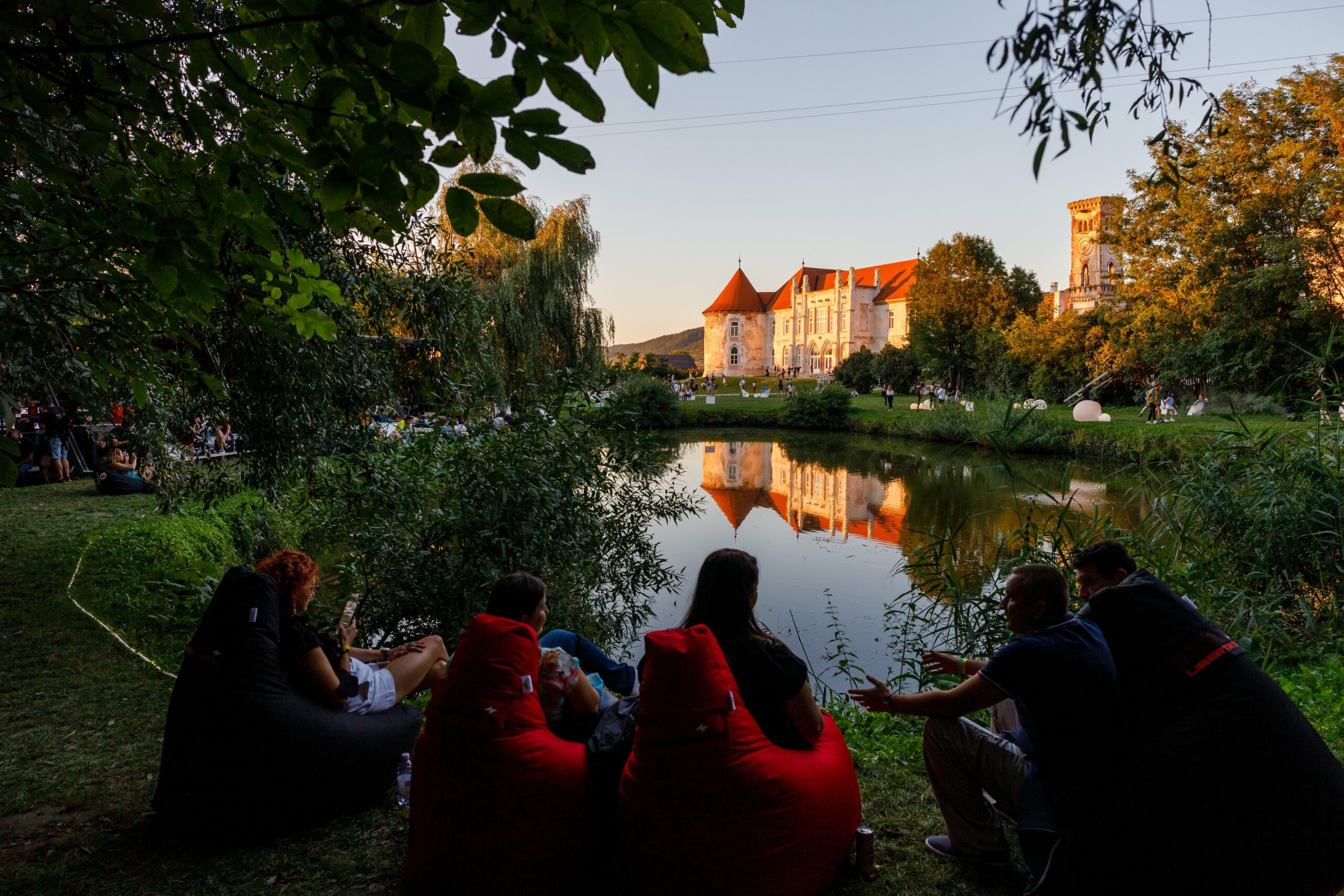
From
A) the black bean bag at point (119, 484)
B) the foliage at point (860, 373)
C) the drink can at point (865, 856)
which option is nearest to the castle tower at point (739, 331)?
the foliage at point (860, 373)

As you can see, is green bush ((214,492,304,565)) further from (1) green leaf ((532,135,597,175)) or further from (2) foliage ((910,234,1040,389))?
(2) foliage ((910,234,1040,389))

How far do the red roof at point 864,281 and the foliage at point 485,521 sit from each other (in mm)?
65913

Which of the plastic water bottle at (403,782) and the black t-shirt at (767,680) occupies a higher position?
the black t-shirt at (767,680)

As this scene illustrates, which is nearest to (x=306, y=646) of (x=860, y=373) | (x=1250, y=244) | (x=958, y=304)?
(x=1250, y=244)

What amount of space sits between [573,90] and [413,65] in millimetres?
302

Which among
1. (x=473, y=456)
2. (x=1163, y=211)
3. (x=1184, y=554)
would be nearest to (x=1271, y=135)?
→ (x=1163, y=211)

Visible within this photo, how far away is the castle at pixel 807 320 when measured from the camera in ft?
245

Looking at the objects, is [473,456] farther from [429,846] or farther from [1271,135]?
[1271,135]

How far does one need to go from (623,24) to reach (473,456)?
431 cm

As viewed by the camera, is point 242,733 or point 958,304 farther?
point 958,304

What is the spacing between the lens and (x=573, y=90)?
4.98 feet

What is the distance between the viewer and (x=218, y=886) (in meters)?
2.51

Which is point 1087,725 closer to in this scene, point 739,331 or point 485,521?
point 485,521

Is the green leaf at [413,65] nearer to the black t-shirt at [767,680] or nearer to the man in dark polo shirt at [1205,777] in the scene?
the black t-shirt at [767,680]
